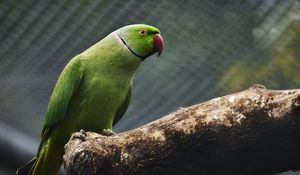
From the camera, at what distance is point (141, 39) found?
3.06m

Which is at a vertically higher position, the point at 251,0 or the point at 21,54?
the point at 251,0

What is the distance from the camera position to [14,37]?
333 centimetres

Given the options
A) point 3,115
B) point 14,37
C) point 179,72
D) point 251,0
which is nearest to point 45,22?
point 14,37

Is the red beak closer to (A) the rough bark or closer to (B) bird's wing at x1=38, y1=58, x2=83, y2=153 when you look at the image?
(B) bird's wing at x1=38, y1=58, x2=83, y2=153

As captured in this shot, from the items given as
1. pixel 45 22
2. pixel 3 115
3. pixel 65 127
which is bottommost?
pixel 3 115

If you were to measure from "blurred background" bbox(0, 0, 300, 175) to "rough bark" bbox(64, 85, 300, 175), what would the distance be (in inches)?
45.3

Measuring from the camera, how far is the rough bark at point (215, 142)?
2.04 m

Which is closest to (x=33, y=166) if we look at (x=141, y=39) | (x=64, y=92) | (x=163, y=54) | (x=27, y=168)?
(x=27, y=168)

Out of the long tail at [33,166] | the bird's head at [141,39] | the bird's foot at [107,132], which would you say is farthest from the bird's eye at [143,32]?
the long tail at [33,166]

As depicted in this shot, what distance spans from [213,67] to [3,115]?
1447 millimetres

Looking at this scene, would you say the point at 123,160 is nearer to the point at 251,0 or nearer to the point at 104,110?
the point at 104,110

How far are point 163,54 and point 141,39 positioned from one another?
46cm

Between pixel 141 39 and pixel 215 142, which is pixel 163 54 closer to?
pixel 141 39

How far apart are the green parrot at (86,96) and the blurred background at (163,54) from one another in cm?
39
